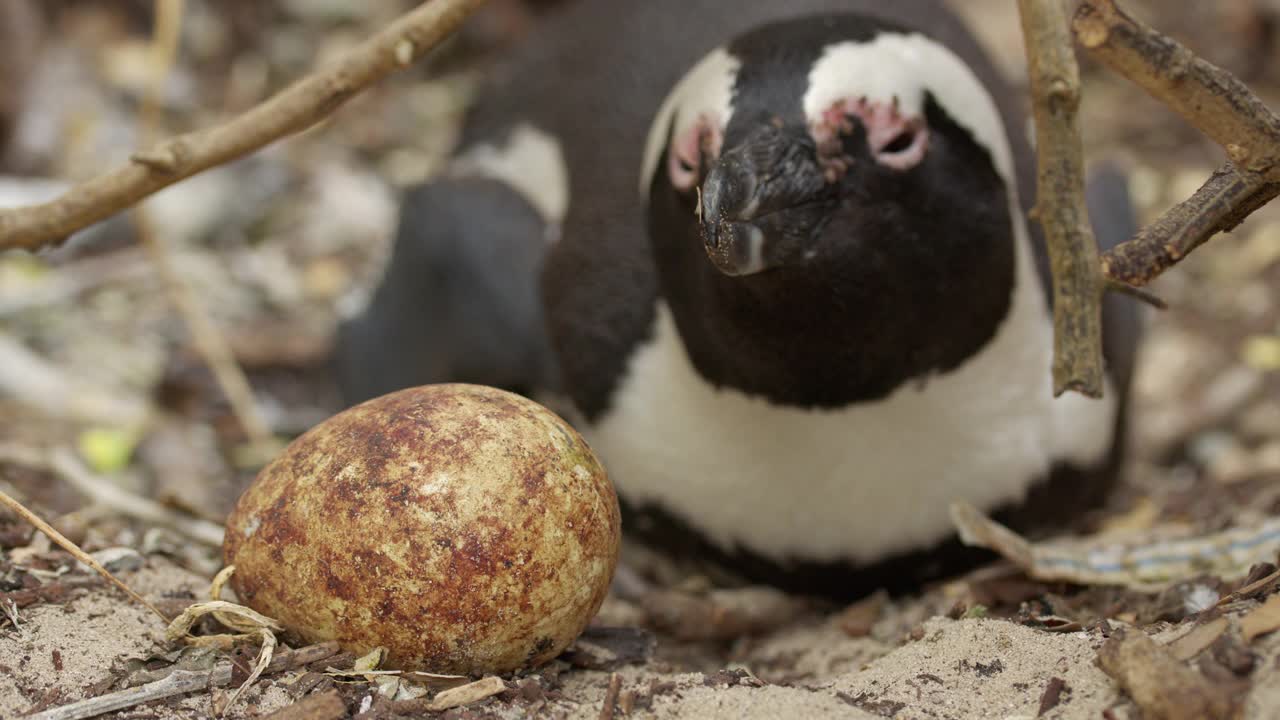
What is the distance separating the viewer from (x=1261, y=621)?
158 centimetres

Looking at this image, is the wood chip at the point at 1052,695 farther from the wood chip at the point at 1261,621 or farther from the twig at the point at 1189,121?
the twig at the point at 1189,121

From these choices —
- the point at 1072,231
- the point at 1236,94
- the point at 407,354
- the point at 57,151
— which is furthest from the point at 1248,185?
the point at 57,151

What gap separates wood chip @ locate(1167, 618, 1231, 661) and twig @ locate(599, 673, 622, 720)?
2.13 ft

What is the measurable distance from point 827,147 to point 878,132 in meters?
0.10

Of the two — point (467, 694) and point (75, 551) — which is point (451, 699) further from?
point (75, 551)

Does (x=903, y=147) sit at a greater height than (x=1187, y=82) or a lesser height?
lesser

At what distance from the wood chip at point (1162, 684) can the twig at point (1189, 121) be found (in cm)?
42

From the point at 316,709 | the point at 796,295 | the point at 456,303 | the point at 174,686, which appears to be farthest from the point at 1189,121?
the point at 456,303

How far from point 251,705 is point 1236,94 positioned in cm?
139

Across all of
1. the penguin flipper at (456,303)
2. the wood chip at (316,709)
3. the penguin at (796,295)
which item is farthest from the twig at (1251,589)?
the penguin flipper at (456,303)

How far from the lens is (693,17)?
10.2ft

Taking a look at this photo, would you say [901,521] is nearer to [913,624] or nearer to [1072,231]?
[913,624]

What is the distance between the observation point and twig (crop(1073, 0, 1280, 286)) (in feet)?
5.28

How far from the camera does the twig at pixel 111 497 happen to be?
7.89 ft
